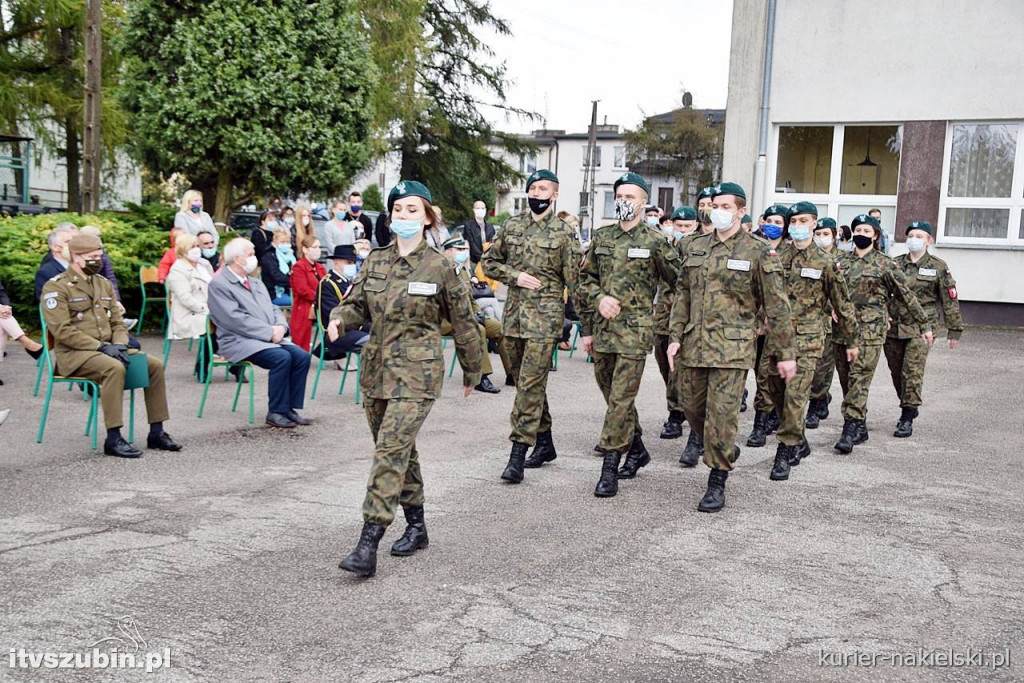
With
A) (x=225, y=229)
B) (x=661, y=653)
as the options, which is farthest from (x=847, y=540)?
(x=225, y=229)

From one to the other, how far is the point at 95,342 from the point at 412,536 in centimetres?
361

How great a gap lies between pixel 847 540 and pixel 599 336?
2123 millimetres

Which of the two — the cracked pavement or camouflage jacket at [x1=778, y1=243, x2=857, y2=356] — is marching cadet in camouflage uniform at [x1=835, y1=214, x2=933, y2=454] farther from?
camouflage jacket at [x1=778, y1=243, x2=857, y2=356]

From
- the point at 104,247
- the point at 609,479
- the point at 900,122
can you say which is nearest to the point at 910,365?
the point at 609,479

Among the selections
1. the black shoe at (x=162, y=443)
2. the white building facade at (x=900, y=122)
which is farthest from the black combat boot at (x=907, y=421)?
the white building facade at (x=900, y=122)

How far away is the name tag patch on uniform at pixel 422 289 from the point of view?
18.0 ft

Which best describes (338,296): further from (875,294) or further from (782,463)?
(875,294)

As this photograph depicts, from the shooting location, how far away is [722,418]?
6770 mm

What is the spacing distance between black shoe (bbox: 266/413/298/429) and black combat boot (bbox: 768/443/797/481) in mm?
4040

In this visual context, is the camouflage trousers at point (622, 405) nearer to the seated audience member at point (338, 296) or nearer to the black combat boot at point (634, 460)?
the black combat boot at point (634, 460)

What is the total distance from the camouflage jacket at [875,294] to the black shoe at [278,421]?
4.97 meters

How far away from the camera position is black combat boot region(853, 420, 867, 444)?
9180 millimetres

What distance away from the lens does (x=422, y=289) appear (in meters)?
5.49

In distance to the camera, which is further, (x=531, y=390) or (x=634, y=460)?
(x=634, y=460)
